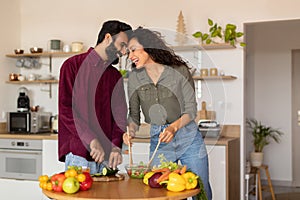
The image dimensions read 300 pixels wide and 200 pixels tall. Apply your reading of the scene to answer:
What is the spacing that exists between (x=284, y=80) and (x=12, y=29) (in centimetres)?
380

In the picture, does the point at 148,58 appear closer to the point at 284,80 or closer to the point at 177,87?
the point at 177,87

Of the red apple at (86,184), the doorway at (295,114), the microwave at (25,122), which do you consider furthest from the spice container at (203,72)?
the doorway at (295,114)

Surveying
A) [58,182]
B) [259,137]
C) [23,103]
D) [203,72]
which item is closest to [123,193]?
[58,182]

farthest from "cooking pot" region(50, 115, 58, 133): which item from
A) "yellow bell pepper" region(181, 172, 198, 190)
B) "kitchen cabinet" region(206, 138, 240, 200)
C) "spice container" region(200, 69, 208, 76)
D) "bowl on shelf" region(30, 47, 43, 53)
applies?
"yellow bell pepper" region(181, 172, 198, 190)

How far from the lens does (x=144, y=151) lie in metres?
3.93

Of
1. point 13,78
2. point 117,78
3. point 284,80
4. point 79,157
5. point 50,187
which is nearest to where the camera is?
point 50,187

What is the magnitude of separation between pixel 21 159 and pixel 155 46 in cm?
260

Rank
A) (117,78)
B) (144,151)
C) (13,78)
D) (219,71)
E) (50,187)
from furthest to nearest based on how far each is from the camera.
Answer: (13,78)
(219,71)
(144,151)
(117,78)
(50,187)

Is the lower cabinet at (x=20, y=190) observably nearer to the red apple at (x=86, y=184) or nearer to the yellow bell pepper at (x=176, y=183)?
the red apple at (x=86, y=184)

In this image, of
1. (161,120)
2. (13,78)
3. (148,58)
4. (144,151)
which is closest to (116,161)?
(161,120)

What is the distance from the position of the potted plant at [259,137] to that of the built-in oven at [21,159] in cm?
255

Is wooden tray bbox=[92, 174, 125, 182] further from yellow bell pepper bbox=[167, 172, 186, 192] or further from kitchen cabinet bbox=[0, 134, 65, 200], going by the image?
kitchen cabinet bbox=[0, 134, 65, 200]

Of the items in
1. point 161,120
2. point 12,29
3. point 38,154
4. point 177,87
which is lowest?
point 38,154

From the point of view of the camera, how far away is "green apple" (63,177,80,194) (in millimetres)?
1963
